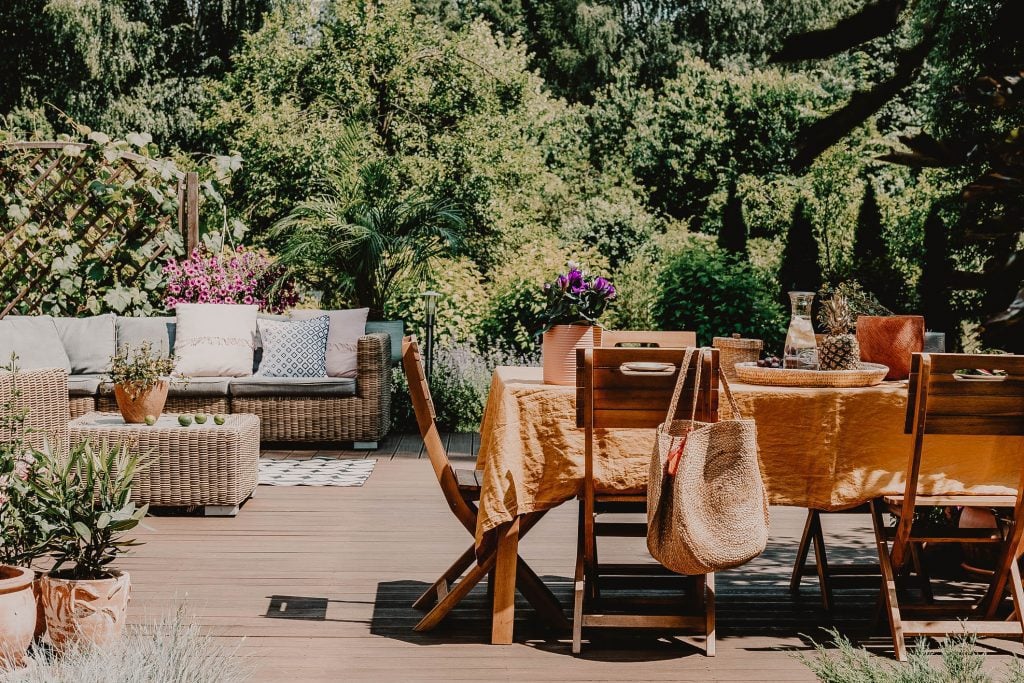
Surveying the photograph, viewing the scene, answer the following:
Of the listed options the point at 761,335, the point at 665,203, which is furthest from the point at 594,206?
the point at 761,335

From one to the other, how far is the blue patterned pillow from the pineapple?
407 cm

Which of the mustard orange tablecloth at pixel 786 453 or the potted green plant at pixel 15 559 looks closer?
the potted green plant at pixel 15 559

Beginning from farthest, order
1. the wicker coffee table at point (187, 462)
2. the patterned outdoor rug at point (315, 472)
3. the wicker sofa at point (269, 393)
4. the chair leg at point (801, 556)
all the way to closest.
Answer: the wicker sofa at point (269, 393)
the patterned outdoor rug at point (315, 472)
the wicker coffee table at point (187, 462)
the chair leg at point (801, 556)

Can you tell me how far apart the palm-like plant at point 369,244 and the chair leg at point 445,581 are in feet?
15.2

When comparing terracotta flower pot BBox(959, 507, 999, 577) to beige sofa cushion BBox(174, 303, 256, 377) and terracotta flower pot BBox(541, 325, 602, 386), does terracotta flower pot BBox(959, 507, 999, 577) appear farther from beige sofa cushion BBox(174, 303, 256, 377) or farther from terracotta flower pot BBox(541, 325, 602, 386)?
beige sofa cushion BBox(174, 303, 256, 377)

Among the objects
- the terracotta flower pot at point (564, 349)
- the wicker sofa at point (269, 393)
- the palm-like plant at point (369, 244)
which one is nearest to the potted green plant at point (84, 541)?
the terracotta flower pot at point (564, 349)

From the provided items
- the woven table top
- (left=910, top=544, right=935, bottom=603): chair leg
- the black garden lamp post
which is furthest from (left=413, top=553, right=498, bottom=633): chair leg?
the black garden lamp post

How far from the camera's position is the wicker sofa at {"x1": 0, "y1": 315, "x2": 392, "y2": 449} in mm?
6074

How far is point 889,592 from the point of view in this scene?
9.05 ft

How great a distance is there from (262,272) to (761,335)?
14.7 feet

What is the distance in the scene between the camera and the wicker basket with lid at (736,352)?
3164mm

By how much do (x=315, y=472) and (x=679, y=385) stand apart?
11.0ft

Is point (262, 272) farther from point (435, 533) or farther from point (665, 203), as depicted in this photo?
point (665, 203)

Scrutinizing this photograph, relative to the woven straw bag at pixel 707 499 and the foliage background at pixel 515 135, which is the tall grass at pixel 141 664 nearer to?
the woven straw bag at pixel 707 499
